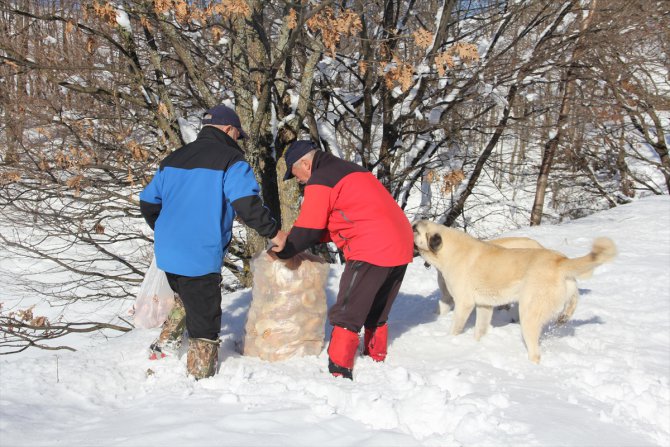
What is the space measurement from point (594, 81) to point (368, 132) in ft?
15.4

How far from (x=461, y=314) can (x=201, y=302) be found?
8.79ft

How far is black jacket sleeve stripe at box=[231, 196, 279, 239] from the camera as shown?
3.58 meters

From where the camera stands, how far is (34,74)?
25.1 ft

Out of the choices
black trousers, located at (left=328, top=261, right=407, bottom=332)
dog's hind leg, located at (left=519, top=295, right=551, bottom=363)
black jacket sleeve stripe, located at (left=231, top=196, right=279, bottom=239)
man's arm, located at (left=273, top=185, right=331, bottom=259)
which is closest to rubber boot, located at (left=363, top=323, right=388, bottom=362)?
black trousers, located at (left=328, top=261, right=407, bottom=332)

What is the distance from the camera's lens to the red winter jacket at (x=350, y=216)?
3963 mm

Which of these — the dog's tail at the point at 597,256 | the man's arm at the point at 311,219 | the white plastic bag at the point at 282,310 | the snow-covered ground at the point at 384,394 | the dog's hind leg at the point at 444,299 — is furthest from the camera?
the dog's hind leg at the point at 444,299

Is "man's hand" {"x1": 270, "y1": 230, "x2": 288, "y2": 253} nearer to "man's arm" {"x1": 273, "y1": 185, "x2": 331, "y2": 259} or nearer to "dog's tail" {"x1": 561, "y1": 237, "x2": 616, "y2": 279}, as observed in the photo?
"man's arm" {"x1": 273, "y1": 185, "x2": 331, "y2": 259}

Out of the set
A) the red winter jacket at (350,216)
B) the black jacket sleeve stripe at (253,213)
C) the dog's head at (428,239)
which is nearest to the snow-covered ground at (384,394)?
the dog's head at (428,239)

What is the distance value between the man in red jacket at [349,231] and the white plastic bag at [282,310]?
0.34 meters

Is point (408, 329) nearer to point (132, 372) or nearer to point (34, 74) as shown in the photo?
point (132, 372)

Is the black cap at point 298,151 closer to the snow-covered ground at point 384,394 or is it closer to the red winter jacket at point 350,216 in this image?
the red winter jacket at point 350,216

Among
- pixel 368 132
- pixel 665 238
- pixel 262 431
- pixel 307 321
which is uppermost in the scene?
pixel 368 132

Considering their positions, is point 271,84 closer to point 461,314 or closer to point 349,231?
point 349,231

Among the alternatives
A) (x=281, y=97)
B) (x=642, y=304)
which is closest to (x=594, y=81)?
(x=642, y=304)
